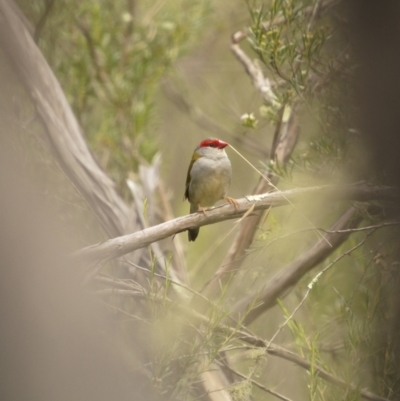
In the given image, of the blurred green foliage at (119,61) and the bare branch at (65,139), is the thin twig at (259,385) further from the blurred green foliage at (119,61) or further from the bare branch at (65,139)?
the blurred green foliage at (119,61)

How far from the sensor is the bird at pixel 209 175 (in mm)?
2385

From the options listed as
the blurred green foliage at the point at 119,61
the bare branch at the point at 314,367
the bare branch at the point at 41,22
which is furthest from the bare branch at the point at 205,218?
the blurred green foliage at the point at 119,61

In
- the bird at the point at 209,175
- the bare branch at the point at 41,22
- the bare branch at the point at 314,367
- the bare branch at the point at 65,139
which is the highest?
the bare branch at the point at 41,22

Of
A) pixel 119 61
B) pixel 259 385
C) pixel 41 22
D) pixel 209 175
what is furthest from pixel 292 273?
pixel 119 61

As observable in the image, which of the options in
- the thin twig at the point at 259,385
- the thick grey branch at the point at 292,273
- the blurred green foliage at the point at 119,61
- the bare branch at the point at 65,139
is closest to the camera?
the thin twig at the point at 259,385

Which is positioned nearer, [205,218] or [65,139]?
[205,218]

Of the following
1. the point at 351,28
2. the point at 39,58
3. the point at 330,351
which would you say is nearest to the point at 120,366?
the point at 351,28

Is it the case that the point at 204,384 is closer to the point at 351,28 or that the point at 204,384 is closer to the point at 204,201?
the point at 204,201

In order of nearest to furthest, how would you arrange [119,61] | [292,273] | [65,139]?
[292,273]
[65,139]
[119,61]

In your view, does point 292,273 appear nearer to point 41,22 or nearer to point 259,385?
point 259,385

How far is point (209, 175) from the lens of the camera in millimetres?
2381

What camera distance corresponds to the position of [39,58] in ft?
8.24

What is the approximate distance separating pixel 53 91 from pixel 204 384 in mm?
1569

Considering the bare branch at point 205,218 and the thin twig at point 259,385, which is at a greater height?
the bare branch at point 205,218
